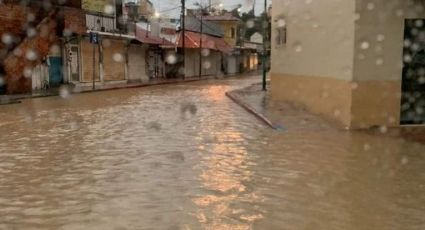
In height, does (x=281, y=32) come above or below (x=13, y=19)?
below

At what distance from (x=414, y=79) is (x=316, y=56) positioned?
10.8ft

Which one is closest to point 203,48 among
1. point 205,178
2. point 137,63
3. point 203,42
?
point 203,42

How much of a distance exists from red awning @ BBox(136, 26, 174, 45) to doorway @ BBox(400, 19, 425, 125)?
26625 millimetres

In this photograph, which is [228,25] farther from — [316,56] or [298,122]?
[298,122]

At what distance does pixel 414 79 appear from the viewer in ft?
41.9

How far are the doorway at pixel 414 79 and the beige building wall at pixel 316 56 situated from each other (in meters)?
1.30

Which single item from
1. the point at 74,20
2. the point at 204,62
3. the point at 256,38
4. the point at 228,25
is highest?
the point at 228,25

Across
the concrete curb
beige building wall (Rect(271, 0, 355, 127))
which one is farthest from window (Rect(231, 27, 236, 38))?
beige building wall (Rect(271, 0, 355, 127))

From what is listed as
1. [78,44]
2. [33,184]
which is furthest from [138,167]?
[78,44]

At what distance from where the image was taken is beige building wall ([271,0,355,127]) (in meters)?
12.9

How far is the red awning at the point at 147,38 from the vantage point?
38791 mm

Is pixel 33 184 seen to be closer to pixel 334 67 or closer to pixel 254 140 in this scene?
pixel 254 140

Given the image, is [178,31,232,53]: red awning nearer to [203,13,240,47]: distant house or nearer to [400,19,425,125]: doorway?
[203,13,240,47]: distant house

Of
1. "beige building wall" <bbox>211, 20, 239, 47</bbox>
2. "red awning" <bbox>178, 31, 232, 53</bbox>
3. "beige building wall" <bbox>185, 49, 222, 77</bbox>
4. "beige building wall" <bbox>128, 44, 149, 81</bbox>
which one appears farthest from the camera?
"beige building wall" <bbox>211, 20, 239, 47</bbox>
